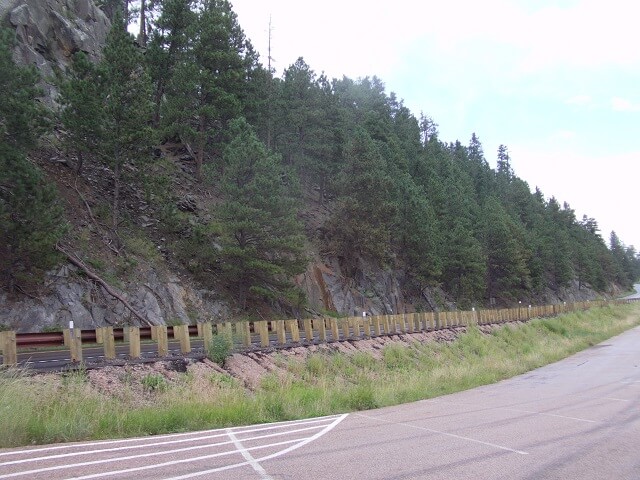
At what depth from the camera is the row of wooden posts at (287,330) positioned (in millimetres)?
12828

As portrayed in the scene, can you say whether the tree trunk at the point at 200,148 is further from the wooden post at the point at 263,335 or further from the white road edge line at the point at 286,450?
the white road edge line at the point at 286,450

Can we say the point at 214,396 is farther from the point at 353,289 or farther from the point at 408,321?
the point at 353,289

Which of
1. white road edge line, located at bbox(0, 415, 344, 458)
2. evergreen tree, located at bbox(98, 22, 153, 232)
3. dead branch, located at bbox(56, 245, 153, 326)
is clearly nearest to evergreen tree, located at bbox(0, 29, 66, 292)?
dead branch, located at bbox(56, 245, 153, 326)

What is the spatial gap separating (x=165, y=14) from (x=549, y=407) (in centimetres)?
3380

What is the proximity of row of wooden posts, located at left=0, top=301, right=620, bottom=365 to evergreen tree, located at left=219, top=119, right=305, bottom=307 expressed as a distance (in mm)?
2873

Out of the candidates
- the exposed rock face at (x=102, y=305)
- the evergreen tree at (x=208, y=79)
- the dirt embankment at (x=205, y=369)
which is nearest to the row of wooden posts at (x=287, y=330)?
the dirt embankment at (x=205, y=369)

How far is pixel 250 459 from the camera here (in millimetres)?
6500

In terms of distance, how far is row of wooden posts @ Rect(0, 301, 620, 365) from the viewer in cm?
1283

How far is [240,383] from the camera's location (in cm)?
1402

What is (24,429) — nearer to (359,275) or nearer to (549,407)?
(549,407)

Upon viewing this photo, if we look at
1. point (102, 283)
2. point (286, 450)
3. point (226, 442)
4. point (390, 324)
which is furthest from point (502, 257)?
point (286, 450)

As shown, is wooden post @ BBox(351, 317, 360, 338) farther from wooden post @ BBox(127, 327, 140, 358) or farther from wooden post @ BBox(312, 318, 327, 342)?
wooden post @ BBox(127, 327, 140, 358)

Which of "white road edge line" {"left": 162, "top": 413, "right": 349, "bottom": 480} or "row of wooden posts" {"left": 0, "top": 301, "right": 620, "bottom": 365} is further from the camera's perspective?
"row of wooden posts" {"left": 0, "top": 301, "right": 620, "bottom": 365}

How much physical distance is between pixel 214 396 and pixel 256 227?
17.5 m
